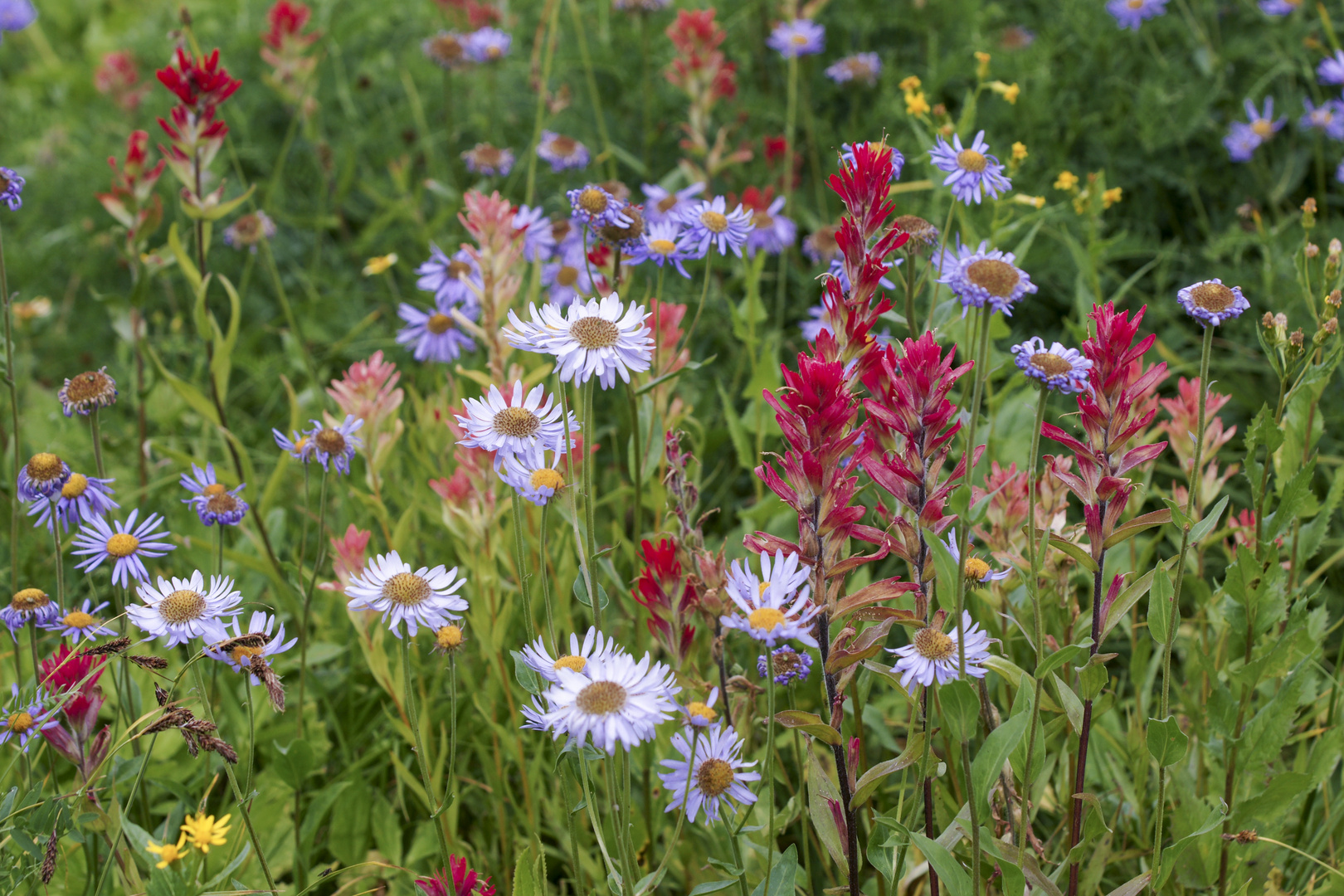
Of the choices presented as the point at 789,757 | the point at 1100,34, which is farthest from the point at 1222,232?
the point at 789,757

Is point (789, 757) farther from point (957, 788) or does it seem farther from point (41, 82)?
point (41, 82)

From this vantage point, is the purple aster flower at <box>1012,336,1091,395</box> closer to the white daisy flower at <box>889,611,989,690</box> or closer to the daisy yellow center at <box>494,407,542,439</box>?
the white daisy flower at <box>889,611,989,690</box>

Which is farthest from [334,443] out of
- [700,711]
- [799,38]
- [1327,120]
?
[1327,120]

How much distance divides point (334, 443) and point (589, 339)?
2.89 feet

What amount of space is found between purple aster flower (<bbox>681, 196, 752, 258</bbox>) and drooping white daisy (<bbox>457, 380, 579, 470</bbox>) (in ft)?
1.73

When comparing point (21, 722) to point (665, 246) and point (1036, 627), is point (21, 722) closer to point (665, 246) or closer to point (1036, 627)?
point (665, 246)

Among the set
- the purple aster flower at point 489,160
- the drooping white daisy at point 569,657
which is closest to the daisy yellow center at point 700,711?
the drooping white daisy at point 569,657

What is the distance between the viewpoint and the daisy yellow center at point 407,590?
1440 mm

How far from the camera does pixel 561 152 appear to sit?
3.09 metres

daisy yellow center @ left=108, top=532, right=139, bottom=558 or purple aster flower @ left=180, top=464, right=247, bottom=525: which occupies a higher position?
daisy yellow center @ left=108, top=532, right=139, bottom=558

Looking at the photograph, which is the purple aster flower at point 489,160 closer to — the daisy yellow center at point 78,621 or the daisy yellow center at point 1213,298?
the daisy yellow center at point 78,621

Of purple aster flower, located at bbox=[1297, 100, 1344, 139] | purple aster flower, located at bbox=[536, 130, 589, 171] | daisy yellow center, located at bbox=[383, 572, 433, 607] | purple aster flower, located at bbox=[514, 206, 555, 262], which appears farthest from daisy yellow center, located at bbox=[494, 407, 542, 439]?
purple aster flower, located at bbox=[1297, 100, 1344, 139]

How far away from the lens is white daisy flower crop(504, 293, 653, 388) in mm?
1357

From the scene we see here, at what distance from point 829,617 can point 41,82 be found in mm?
5574
